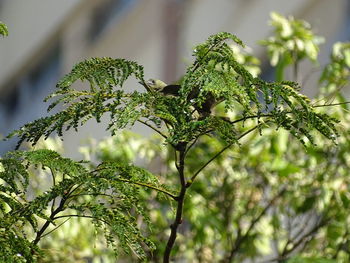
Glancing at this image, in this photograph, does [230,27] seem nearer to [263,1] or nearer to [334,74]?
[263,1]

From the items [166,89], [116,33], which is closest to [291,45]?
[166,89]

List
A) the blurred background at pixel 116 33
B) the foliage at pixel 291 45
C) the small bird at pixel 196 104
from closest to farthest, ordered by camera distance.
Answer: the small bird at pixel 196 104, the foliage at pixel 291 45, the blurred background at pixel 116 33

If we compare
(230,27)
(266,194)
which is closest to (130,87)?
(230,27)

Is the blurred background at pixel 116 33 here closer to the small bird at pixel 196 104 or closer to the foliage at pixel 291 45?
the foliage at pixel 291 45

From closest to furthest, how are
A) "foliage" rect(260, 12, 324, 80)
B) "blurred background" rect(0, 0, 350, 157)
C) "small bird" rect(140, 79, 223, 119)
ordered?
"small bird" rect(140, 79, 223, 119) < "foliage" rect(260, 12, 324, 80) < "blurred background" rect(0, 0, 350, 157)

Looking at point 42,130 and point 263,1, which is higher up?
point 263,1

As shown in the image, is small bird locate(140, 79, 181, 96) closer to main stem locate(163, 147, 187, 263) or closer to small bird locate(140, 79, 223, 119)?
small bird locate(140, 79, 223, 119)

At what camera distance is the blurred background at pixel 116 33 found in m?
11.3

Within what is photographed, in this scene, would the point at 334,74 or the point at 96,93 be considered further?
the point at 334,74

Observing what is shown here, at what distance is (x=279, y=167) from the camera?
5.46m

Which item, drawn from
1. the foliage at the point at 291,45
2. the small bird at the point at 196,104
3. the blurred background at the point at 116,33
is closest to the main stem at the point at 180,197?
the small bird at the point at 196,104

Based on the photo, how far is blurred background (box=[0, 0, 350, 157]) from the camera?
37.0 ft

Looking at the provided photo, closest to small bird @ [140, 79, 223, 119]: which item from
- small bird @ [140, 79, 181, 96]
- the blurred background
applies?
small bird @ [140, 79, 181, 96]

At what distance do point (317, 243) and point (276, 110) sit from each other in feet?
11.8
